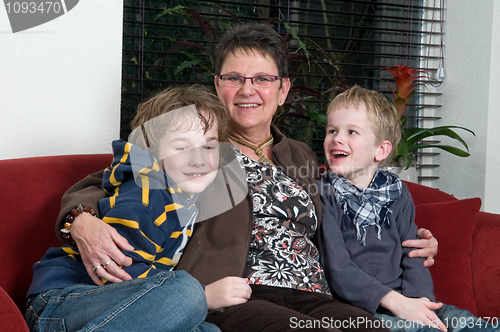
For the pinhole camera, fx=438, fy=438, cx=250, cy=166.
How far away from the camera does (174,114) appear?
1297 mm

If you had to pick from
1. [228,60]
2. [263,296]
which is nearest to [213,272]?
[263,296]

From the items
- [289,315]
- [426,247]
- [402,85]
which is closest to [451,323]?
[426,247]

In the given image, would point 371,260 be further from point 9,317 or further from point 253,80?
point 9,317

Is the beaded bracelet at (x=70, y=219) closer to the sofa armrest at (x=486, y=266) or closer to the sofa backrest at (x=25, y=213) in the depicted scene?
the sofa backrest at (x=25, y=213)

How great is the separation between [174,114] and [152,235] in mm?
374

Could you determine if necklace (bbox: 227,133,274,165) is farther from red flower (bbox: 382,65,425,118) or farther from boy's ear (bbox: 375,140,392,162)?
red flower (bbox: 382,65,425,118)

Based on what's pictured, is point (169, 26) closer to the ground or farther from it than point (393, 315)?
farther from it

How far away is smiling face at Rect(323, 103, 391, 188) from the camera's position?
1532 millimetres

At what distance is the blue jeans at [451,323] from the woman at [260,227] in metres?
0.13

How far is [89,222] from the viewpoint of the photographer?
3.60 feet

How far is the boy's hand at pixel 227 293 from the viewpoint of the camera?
1.13 m

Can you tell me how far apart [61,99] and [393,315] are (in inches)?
53.5

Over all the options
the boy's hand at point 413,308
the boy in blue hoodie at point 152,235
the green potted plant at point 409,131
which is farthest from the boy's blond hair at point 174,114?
the green potted plant at point 409,131

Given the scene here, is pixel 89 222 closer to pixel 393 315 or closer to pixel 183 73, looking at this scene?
pixel 393 315
